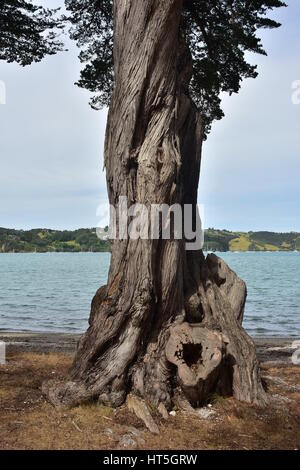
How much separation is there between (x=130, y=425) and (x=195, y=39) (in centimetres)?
786

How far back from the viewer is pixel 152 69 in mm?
7605

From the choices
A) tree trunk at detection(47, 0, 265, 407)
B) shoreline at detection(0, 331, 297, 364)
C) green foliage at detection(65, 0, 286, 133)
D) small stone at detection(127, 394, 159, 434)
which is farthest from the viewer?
shoreline at detection(0, 331, 297, 364)

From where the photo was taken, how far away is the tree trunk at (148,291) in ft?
23.5

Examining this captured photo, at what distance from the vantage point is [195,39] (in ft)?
35.3

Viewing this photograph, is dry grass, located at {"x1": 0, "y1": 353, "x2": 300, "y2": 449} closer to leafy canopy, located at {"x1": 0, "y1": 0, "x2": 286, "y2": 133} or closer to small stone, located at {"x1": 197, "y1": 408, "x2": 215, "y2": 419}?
small stone, located at {"x1": 197, "y1": 408, "x2": 215, "y2": 419}

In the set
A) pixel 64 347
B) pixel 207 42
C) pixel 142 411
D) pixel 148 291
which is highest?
pixel 207 42

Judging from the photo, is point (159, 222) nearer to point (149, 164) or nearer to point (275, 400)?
point (149, 164)

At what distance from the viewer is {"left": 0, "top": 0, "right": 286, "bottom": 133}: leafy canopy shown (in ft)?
33.3

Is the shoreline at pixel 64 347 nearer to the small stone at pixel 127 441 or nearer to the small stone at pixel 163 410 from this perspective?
the small stone at pixel 163 410

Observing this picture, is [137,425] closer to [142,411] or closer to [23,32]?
[142,411]

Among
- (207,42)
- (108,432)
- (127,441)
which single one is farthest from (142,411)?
(207,42)

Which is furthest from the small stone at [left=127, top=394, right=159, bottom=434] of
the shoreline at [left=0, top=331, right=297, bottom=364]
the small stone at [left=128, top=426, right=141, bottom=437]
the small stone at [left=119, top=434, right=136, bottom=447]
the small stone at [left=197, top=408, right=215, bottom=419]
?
the shoreline at [left=0, top=331, right=297, bottom=364]

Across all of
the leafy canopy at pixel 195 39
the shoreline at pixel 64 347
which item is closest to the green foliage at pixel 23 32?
the leafy canopy at pixel 195 39
